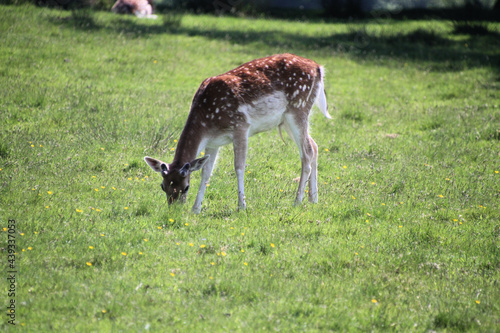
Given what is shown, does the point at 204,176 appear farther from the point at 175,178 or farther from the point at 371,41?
the point at 371,41

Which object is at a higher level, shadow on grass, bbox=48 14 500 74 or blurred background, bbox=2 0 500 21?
blurred background, bbox=2 0 500 21

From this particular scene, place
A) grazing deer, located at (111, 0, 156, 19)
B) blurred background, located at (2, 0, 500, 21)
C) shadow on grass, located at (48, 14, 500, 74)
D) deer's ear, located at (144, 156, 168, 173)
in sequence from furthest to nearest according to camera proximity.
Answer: blurred background, located at (2, 0, 500, 21) < grazing deer, located at (111, 0, 156, 19) < shadow on grass, located at (48, 14, 500, 74) < deer's ear, located at (144, 156, 168, 173)

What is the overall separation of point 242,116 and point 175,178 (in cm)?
127

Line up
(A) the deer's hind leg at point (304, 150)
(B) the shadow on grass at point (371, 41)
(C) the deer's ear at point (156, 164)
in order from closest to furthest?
(C) the deer's ear at point (156, 164) < (A) the deer's hind leg at point (304, 150) < (B) the shadow on grass at point (371, 41)

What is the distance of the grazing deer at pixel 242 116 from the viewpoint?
275 inches

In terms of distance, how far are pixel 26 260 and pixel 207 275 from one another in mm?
1757

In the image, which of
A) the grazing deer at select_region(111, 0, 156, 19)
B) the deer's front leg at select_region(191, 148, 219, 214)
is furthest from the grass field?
the grazing deer at select_region(111, 0, 156, 19)

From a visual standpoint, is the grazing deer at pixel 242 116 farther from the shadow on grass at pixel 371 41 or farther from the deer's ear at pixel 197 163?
the shadow on grass at pixel 371 41

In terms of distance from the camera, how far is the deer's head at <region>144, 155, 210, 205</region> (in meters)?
6.82

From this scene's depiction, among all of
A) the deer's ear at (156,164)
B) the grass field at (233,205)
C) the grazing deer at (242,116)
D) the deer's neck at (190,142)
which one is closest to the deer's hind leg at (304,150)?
the grazing deer at (242,116)

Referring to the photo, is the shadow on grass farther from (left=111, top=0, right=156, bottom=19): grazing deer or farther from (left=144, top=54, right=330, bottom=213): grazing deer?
(left=144, top=54, right=330, bottom=213): grazing deer

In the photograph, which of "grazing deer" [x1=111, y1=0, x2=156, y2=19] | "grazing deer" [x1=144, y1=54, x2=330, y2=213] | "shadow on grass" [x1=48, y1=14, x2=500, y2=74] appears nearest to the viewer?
"grazing deer" [x1=144, y1=54, x2=330, y2=213]

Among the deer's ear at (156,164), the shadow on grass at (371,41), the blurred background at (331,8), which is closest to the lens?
the deer's ear at (156,164)

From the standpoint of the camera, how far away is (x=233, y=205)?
7.30m
